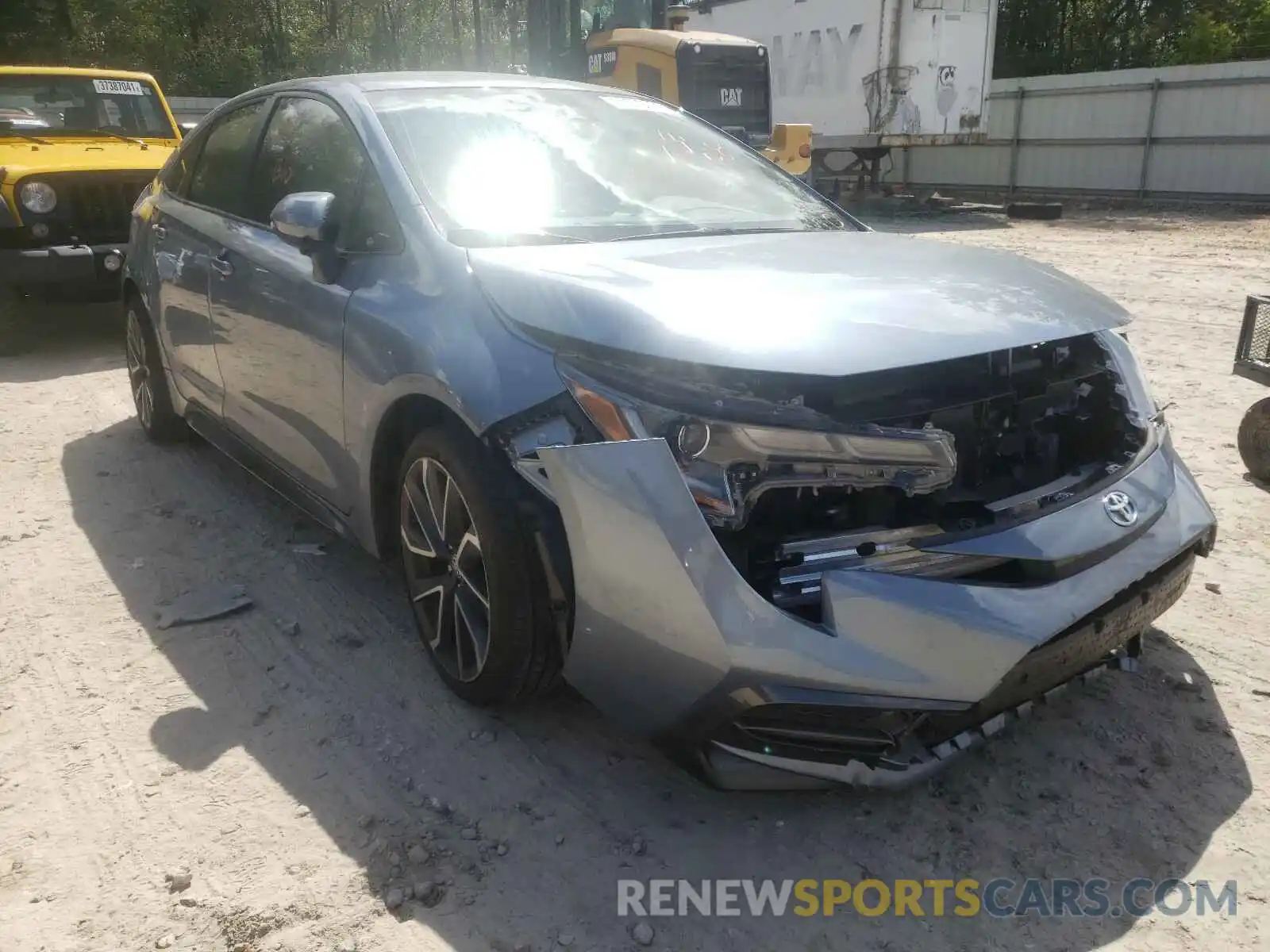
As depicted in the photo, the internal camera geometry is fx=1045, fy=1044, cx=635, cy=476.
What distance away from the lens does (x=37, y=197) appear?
24.3ft

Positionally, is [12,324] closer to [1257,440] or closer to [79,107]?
[79,107]

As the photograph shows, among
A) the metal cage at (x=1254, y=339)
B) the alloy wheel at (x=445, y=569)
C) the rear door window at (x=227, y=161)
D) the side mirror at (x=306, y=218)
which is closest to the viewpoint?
the alloy wheel at (x=445, y=569)

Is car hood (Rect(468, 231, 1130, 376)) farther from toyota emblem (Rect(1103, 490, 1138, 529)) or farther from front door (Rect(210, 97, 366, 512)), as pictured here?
front door (Rect(210, 97, 366, 512))

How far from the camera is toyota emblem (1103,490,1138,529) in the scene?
248 centimetres

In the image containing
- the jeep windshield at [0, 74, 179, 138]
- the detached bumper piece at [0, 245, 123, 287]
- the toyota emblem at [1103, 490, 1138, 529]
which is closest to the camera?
the toyota emblem at [1103, 490, 1138, 529]

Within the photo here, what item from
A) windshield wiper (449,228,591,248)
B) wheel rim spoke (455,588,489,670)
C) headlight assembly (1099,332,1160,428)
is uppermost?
windshield wiper (449,228,591,248)

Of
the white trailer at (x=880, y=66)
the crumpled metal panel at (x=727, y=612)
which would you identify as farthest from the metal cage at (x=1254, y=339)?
the white trailer at (x=880, y=66)

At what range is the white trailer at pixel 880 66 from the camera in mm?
16922

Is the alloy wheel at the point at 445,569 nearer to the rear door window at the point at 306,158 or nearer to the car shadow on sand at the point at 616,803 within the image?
the car shadow on sand at the point at 616,803

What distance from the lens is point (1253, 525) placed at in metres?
4.17

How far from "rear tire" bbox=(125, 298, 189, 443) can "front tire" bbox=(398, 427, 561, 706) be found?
271 cm

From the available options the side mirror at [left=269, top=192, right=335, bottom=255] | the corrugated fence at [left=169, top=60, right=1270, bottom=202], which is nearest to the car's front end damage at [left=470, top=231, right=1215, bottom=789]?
the side mirror at [left=269, top=192, right=335, bottom=255]

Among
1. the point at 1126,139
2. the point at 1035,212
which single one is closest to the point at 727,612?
the point at 1035,212

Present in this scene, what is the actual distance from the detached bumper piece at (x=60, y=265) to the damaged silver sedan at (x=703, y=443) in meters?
4.60
